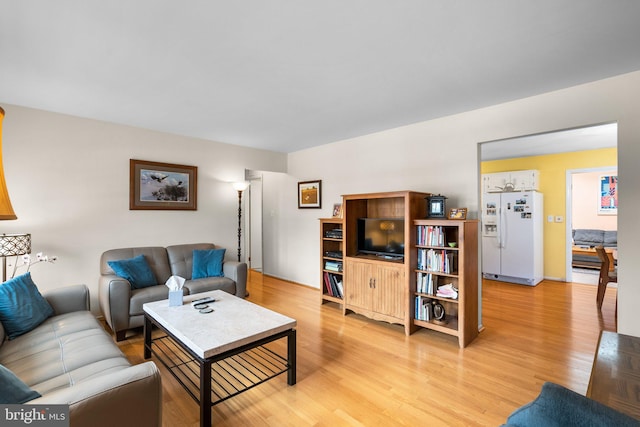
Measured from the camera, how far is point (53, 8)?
5.32 feet

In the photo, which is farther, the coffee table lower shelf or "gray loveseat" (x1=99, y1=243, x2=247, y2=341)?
"gray loveseat" (x1=99, y1=243, x2=247, y2=341)

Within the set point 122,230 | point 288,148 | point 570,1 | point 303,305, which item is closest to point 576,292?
point 303,305

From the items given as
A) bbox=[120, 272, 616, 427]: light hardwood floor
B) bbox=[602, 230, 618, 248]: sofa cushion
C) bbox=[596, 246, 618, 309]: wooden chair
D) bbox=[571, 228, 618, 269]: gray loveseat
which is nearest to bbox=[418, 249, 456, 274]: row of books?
bbox=[120, 272, 616, 427]: light hardwood floor

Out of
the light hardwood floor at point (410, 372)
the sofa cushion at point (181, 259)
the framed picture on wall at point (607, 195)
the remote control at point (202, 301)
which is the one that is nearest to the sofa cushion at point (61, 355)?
the light hardwood floor at point (410, 372)

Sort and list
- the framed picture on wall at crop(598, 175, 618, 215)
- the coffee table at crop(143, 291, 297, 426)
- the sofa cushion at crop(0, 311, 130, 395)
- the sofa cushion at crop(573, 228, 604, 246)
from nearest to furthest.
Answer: the sofa cushion at crop(0, 311, 130, 395), the coffee table at crop(143, 291, 297, 426), the sofa cushion at crop(573, 228, 604, 246), the framed picture on wall at crop(598, 175, 618, 215)

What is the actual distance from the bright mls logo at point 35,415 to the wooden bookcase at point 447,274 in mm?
2918

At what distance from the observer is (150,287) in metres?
3.33

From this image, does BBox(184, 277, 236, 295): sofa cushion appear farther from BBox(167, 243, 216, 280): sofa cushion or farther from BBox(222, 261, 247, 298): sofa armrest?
BBox(167, 243, 216, 280): sofa cushion

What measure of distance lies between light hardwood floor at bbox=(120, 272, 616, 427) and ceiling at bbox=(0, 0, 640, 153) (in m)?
2.41

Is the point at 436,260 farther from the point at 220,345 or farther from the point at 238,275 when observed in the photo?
the point at 238,275

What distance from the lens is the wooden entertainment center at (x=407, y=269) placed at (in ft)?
9.68

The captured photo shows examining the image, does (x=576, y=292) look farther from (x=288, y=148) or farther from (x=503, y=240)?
(x=288, y=148)

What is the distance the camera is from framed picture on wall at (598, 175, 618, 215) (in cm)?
696

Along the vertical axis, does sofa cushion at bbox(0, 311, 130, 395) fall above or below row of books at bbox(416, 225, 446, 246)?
below
